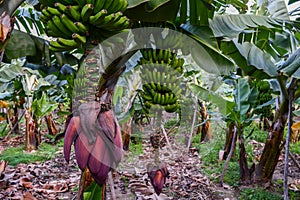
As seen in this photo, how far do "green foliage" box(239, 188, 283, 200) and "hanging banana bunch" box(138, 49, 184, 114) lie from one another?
4.09ft

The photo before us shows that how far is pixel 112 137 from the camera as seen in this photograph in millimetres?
812

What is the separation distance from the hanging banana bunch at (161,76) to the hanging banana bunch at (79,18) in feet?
1.10

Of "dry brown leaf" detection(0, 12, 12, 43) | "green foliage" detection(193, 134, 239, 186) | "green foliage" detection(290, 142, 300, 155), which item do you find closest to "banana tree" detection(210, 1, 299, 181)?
"green foliage" detection(193, 134, 239, 186)

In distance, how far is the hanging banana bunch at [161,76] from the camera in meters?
1.10

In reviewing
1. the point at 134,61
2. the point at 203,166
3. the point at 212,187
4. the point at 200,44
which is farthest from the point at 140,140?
the point at 200,44

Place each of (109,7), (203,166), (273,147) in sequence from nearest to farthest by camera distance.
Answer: (109,7), (273,147), (203,166)

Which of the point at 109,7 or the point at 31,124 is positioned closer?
the point at 109,7

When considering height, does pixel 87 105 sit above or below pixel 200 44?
below

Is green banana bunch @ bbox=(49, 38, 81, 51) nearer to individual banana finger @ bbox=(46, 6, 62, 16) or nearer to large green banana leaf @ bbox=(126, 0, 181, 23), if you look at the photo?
individual banana finger @ bbox=(46, 6, 62, 16)

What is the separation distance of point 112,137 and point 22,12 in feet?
3.72

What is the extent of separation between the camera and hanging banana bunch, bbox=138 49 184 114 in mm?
1100

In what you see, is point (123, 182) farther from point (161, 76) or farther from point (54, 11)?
point (54, 11)

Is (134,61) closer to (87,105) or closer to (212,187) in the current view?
(87,105)

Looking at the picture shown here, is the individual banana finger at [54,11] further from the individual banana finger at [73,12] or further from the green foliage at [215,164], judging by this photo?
the green foliage at [215,164]
